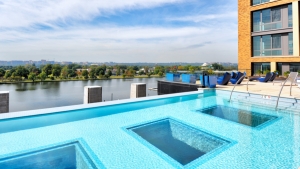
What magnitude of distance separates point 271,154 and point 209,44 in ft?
85.2

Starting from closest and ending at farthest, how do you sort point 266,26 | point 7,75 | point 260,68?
point 266,26
point 260,68
point 7,75

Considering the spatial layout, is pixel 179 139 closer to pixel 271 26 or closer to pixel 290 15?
pixel 271 26

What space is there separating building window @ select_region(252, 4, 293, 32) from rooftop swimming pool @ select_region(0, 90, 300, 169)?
14.9m

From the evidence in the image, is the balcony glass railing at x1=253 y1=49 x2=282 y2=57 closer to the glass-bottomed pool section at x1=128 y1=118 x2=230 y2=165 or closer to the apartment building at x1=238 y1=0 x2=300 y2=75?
the apartment building at x1=238 y1=0 x2=300 y2=75

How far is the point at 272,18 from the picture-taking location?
17984 mm

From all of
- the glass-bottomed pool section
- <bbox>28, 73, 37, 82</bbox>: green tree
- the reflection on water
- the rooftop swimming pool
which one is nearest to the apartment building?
the reflection on water

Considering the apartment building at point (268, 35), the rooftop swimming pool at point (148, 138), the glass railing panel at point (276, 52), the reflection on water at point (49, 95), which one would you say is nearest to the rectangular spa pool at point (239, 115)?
the rooftop swimming pool at point (148, 138)

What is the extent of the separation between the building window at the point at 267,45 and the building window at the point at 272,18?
86 centimetres

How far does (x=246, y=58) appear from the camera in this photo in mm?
19469

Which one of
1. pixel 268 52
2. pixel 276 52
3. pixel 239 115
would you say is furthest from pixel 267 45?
pixel 239 115

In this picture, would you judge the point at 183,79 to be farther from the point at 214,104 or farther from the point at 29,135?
the point at 29,135

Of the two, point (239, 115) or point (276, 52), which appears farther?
point (276, 52)

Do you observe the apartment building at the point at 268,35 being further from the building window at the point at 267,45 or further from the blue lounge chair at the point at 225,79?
the blue lounge chair at the point at 225,79

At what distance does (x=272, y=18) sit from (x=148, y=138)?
1979 centimetres
